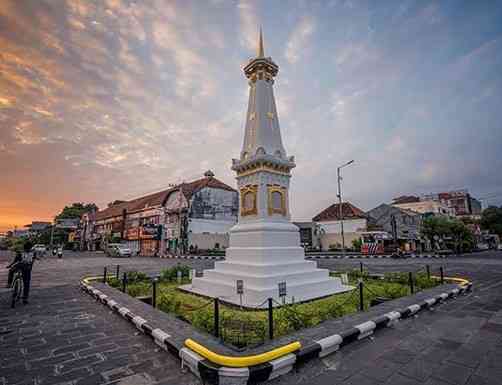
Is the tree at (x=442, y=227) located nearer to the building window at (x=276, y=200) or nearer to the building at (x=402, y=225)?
the building at (x=402, y=225)

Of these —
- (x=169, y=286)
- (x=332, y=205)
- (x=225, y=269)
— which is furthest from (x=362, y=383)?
(x=332, y=205)

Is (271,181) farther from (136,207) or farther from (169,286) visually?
(136,207)

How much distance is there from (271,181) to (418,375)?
6773 millimetres

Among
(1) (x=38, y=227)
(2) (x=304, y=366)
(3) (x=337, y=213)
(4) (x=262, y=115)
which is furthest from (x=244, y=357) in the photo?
(1) (x=38, y=227)

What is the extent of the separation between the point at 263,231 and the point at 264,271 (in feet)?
4.34

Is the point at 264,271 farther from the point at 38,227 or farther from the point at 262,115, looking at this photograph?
the point at 38,227

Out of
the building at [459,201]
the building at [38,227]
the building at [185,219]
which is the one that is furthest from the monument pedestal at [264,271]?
the building at [38,227]

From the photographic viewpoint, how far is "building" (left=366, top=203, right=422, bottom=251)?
119 ft

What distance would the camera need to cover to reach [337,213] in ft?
133

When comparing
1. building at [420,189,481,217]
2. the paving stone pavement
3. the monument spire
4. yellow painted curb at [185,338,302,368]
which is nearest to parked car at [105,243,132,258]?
the paving stone pavement

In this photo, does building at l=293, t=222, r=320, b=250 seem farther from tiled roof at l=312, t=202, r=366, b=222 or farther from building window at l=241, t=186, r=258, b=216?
building window at l=241, t=186, r=258, b=216

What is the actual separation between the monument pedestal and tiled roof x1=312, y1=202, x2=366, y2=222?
30.2 metres

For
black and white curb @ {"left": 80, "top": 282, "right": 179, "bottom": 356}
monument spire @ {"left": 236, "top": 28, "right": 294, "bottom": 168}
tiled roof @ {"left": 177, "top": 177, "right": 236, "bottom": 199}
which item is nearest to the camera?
black and white curb @ {"left": 80, "top": 282, "right": 179, "bottom": 356}

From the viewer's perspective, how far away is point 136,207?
41.7 metres
